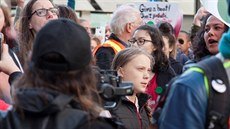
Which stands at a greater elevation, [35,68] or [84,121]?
[35,68]

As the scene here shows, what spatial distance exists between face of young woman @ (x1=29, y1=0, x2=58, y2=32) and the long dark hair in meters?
1.49

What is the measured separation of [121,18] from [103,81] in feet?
11.7

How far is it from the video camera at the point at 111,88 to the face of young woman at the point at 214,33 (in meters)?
2.12

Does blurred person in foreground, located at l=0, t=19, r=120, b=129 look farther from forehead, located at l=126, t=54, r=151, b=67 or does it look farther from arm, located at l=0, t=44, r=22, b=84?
forehead, located at l=126, t=54, r=151, b=67

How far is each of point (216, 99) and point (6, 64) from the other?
1765 mm

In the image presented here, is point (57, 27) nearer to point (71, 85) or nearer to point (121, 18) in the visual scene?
point (71, 85)

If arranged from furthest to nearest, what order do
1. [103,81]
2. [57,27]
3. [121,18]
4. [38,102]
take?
[121,18], [103,81], [57,27], [38,102]

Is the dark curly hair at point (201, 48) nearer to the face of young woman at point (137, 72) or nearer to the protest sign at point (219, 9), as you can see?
the protest sign at point (219, 9)

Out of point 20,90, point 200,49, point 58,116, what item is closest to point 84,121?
point 58,116

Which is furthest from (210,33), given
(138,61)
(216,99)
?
(216,99)

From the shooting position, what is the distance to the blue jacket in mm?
2840

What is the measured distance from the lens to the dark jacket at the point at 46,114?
2768 mm

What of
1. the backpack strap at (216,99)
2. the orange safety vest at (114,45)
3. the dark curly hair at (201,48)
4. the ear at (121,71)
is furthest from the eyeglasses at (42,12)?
the backpack strap at (216,99)

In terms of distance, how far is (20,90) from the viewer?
2896 millimetres
